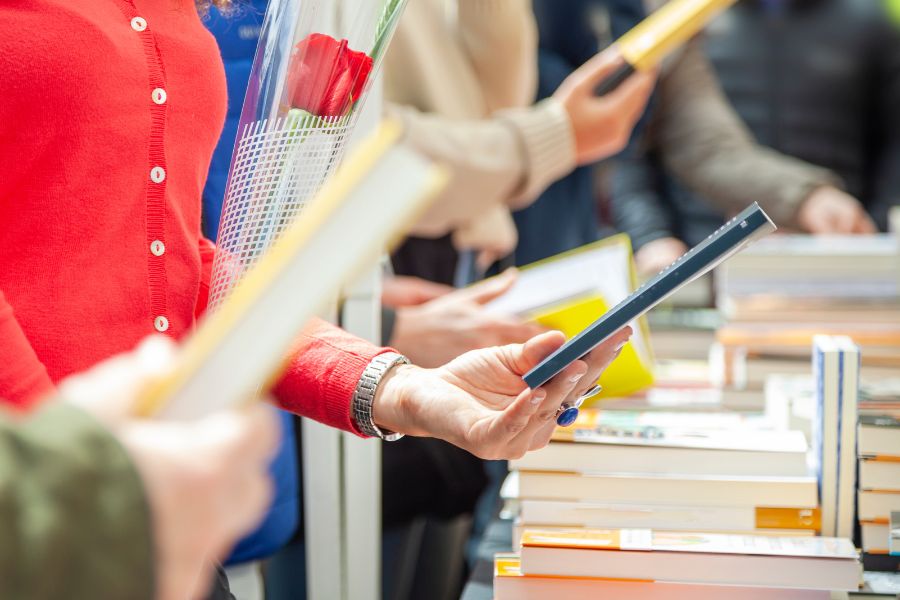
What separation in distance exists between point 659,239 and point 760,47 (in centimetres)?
62

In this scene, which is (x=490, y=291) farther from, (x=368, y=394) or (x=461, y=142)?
(x=368, y=394)

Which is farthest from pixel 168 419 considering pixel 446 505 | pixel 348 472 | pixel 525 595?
pixel 446 505

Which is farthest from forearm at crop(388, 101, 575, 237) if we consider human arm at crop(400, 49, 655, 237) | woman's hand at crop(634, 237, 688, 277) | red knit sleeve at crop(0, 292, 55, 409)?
red knit sleeve at crop(0, 292, 55, 409)

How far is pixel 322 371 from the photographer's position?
804 millimetres

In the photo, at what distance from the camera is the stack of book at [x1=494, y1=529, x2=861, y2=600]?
823 millimetres

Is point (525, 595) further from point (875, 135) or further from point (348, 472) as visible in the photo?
point (875, 135)

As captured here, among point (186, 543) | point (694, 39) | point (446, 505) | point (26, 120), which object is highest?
point (694, 39)

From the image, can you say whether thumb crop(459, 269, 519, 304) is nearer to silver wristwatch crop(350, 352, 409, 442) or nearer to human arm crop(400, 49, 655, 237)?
human arm crop(400, 49, 655, 237)

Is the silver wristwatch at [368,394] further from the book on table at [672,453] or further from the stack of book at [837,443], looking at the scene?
the stack of book at [837,443]

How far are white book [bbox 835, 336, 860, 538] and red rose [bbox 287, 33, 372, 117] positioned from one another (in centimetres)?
54

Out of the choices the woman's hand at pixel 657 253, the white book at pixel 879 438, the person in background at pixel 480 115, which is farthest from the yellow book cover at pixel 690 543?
the woman's hand at pixel 657 253

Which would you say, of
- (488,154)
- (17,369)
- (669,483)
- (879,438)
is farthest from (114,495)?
(488,154)

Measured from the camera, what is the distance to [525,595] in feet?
2.82

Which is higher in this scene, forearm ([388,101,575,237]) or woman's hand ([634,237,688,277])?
forearm ([388,101,575,237])
